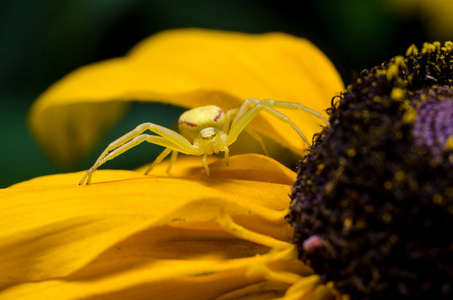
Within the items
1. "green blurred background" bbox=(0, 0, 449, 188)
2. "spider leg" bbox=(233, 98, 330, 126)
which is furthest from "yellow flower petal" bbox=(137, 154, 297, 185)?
"green blurred background" bbox=(0, 0, 449, 188)

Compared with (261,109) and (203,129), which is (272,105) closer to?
(261,109)

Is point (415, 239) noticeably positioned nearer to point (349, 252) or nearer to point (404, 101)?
point (349, 252)

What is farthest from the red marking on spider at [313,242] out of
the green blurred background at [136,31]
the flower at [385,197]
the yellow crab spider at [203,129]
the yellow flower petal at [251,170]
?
the green blurred background at [136,31]

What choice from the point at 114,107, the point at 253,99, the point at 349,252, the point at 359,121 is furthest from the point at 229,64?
the point at 349,252

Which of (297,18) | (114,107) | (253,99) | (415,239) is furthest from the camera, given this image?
(297,18)

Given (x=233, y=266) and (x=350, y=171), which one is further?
(x=233, y=266)

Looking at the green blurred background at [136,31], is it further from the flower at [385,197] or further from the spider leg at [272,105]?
the flower at [385,197]
